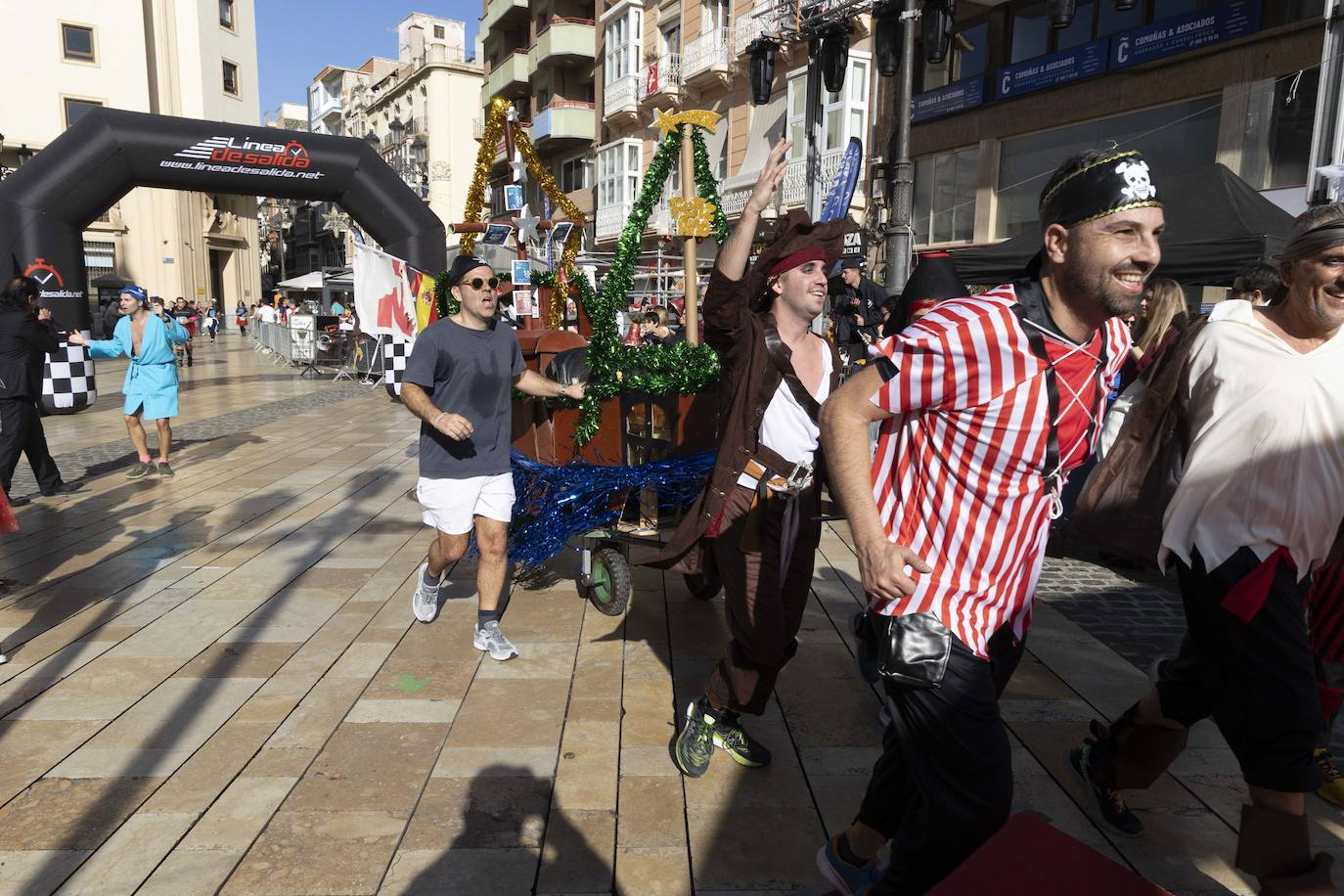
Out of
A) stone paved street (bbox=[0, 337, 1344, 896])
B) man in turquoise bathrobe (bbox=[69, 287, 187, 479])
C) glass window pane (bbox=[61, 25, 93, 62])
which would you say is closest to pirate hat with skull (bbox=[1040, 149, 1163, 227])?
stone paved street (bbox=[0, 337, 1344, 896])

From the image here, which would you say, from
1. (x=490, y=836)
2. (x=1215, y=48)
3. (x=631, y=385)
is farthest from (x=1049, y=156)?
(x=490, y=836)

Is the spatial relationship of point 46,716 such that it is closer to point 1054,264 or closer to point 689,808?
point 689,808

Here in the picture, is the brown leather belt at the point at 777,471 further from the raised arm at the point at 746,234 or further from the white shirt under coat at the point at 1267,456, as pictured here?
the white shirt under coat at the point at 1267,456

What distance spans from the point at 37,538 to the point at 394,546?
2529 millimetres

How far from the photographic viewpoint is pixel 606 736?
338 centimetres

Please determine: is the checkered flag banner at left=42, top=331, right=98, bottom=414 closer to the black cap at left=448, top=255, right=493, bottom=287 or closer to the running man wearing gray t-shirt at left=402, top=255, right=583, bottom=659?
the black cap at left=448, top=255, right=493, bottom=287

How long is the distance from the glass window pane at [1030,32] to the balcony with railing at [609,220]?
1460cm

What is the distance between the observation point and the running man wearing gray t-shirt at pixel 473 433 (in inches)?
162

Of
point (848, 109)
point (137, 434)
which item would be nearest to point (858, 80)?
point (848, 109)

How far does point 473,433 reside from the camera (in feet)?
13.6

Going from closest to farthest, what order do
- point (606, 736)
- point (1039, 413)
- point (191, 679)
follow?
1. point (1039, 413)
2. point (606, 736)
3. point (191, 679)

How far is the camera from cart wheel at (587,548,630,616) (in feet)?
15.2

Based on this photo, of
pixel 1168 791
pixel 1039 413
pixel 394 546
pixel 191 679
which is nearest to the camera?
pixel 1039 413

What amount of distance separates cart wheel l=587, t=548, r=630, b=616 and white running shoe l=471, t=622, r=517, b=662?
2.15 ft
